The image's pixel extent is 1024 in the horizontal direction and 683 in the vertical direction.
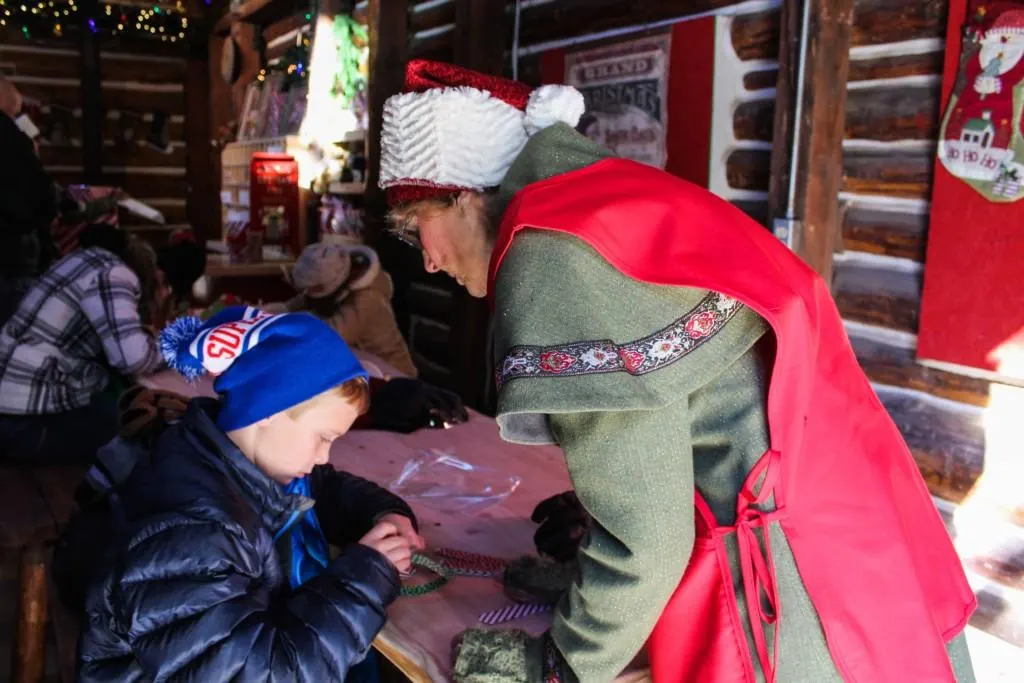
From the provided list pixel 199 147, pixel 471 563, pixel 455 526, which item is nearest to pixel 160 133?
pixel 199 147

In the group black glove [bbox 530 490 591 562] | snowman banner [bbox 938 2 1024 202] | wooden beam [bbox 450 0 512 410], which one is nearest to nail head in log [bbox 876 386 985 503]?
snowman banner [bbox 938 2 1024 202]

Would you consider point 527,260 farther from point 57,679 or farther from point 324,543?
point 57,679

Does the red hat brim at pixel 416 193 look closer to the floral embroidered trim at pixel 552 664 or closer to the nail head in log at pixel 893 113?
the floral embroidered trim at pixel 552 664

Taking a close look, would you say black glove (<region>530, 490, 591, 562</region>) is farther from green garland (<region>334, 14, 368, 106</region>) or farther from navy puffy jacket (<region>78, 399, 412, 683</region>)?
green garland (<region>334, 14, 368, 106</region>)

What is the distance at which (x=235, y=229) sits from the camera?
8.27m

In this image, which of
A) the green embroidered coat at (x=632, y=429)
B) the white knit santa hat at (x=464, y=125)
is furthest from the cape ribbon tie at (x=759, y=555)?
the white knit santa hat at (x=464, y=125)

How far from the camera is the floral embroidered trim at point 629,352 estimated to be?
127 centimetres

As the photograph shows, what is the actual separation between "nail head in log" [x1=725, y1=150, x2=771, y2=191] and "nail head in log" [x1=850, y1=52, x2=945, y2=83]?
0.46m

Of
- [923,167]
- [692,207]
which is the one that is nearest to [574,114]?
[692,207]

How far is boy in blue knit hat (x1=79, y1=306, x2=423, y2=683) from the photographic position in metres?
1.62

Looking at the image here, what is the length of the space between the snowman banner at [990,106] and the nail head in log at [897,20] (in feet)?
0.51

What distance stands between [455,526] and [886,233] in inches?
71.9

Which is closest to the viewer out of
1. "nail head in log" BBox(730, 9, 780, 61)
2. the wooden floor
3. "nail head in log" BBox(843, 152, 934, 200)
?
the wooden floor

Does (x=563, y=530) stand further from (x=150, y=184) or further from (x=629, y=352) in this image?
(x=150, y=184)
